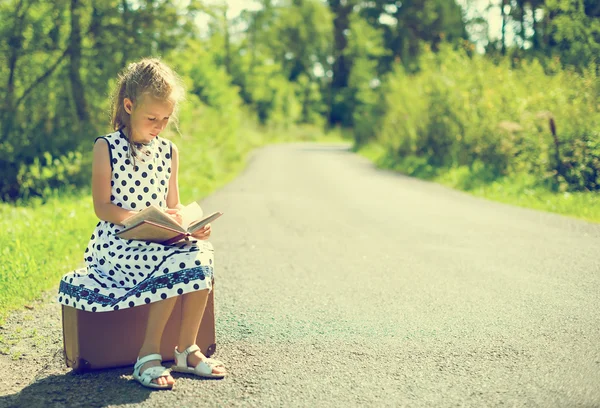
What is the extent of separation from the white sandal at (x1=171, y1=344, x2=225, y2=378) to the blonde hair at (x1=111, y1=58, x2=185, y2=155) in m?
1.13

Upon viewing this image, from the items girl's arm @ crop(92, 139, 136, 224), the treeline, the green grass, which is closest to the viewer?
girl's arm @ crop(92, 139, 136, 224)

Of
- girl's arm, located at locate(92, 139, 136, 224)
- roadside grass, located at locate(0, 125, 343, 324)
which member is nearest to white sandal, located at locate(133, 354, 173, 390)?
girl's arm, located at locate(92, 139, 136, 224)

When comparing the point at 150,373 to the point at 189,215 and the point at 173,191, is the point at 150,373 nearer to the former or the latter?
the point at 189,215

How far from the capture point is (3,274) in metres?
5.15

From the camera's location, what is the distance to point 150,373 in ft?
10.5

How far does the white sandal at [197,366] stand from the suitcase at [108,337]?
0.48 ft

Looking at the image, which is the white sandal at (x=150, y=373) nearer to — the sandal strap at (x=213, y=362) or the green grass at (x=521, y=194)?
the sandal strap at (x=213, y=362)

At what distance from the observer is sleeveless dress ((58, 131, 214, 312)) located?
3.26 meters

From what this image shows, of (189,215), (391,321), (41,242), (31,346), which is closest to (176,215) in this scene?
(189,215)

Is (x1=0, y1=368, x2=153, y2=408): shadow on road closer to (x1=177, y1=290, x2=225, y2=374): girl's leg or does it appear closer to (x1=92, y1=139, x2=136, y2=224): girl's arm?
(x1=177, y1=290, x2=225, y2=374): girl's leg

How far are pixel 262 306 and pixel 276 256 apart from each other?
1.91 metres

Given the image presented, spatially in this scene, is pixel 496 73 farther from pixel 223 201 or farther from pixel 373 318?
pixel 373 318

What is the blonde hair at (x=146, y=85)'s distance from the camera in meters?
3.34

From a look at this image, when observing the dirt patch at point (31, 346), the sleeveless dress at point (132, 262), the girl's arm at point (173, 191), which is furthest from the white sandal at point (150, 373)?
the girl's arm at point (173, 191)
